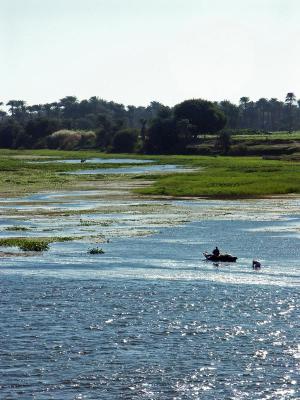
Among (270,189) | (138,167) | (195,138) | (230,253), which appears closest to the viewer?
(230,253)

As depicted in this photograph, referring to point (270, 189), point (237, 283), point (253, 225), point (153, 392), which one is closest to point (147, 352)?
point (153, 392)

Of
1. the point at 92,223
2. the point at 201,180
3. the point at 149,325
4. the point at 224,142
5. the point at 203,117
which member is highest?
the point at 203,117

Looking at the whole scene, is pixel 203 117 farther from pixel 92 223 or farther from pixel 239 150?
pixel 92 223

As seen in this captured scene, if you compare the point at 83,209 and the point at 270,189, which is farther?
the point at 270,189

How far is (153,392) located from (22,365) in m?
5.47

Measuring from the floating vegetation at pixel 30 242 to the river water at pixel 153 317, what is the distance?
3.53ft

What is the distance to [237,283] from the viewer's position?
46.8 metres

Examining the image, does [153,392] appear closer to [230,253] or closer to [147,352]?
[147,352]

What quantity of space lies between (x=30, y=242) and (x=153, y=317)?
72.8 feet

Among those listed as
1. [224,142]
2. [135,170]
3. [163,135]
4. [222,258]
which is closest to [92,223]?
[222,258]

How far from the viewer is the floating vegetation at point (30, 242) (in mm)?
58125

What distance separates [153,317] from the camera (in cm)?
3872

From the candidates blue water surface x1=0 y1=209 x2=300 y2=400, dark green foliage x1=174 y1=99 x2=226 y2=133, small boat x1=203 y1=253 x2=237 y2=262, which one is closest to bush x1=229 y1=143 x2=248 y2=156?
dark green foliage x1=174 y1=99 x2=226 y2=133

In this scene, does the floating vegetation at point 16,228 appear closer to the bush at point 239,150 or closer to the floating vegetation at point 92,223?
the floating vegetation at point 92,223
